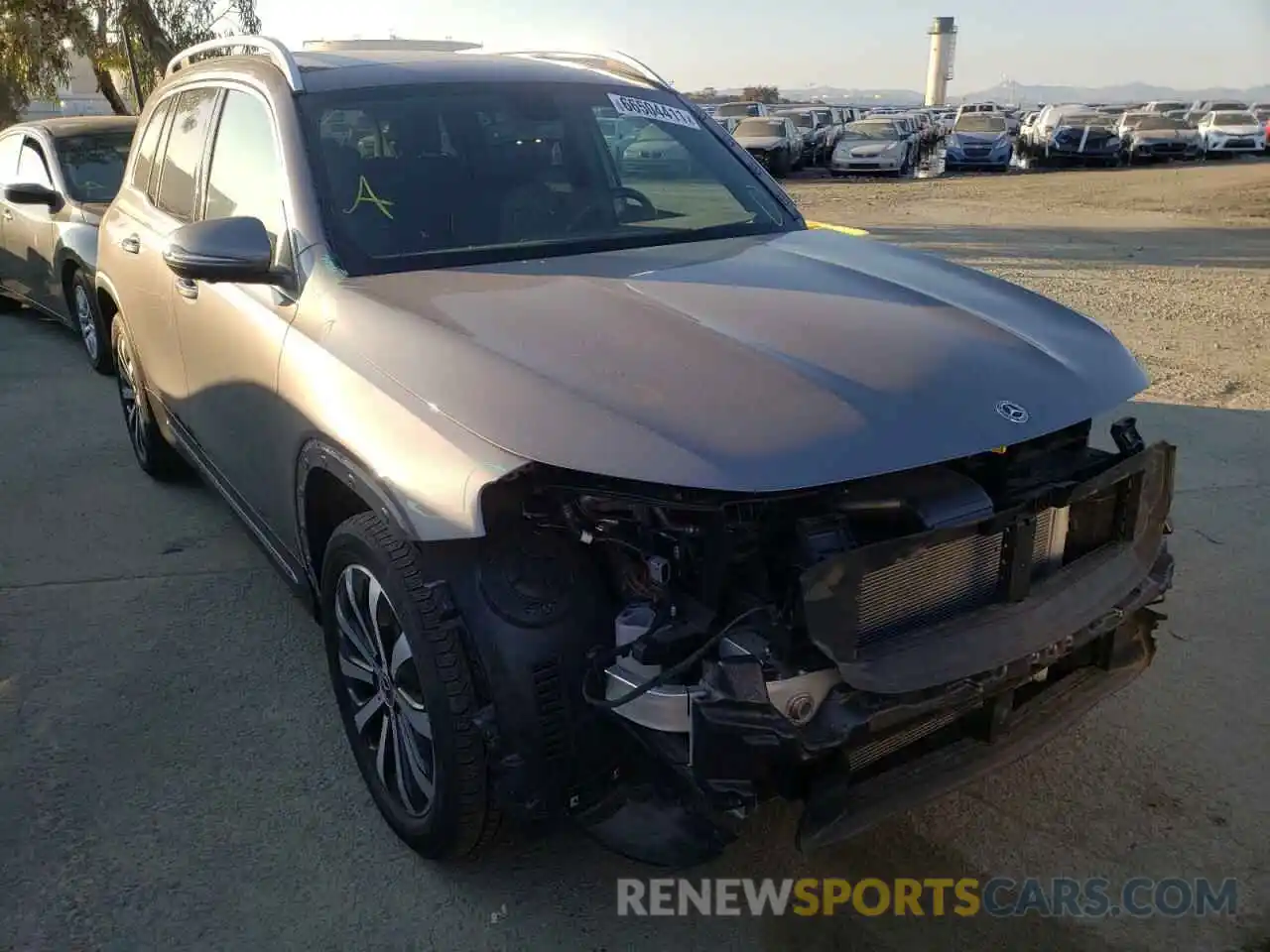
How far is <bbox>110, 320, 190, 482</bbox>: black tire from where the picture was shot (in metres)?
5.12

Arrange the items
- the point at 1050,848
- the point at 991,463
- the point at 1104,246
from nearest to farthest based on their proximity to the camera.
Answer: the point at 991,463 → the point at 1050,848 → the point at 1104,246

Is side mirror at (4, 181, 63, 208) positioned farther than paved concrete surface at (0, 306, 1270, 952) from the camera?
Yes

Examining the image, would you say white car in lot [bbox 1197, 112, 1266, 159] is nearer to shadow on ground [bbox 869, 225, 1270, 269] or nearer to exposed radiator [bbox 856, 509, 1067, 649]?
shadow on ground [bbox 869, 225, 1270, 269]

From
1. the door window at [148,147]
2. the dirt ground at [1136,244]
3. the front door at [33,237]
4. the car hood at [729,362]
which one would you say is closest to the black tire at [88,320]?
the front door at [33,237]

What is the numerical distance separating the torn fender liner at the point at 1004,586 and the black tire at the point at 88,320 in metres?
6.46

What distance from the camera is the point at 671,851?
2289 mm

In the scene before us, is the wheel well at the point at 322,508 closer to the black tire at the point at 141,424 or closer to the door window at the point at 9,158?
the black tire at the point at 141,424

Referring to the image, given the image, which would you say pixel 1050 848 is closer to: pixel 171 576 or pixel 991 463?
pixel 991 463

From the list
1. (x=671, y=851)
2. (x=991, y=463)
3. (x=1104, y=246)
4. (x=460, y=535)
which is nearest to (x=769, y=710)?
(x=671, y=851)

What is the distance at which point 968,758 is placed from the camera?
8.05ft

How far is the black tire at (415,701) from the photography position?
2.38 metres

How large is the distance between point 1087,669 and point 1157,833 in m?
0.54

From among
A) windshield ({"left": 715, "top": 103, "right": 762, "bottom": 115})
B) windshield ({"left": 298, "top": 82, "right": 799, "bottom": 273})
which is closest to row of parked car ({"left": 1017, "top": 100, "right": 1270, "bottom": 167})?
windshield ({"left": 715, "top": 103, "right": 762, "bottom": 115})

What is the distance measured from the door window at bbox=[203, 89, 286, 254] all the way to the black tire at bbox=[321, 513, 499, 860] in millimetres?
1096
